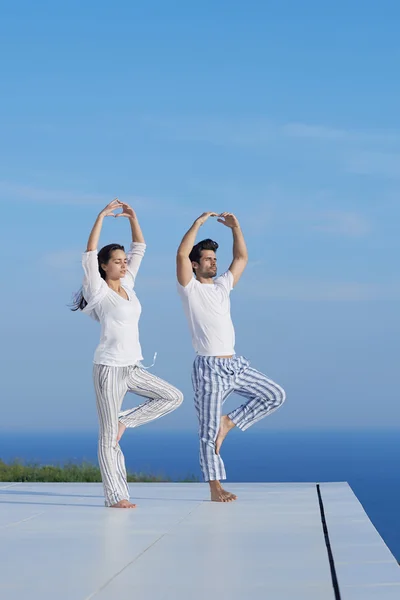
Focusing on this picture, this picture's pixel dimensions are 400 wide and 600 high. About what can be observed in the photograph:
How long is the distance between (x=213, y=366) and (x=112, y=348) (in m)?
0.73

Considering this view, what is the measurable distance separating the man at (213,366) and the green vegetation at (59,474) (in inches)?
149

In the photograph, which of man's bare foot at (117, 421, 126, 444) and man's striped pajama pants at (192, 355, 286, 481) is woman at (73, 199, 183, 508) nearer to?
man's bare foot at (117, 421, 126, 444)

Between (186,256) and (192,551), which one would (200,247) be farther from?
(192,551)

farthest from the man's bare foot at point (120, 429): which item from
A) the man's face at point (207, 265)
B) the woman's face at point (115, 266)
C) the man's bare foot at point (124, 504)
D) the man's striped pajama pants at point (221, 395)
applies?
the man's face at point (207, 265)

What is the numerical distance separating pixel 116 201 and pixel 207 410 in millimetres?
1600

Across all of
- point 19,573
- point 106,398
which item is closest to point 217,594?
point 19,573

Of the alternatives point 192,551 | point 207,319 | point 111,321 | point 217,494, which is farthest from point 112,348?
point 192,551

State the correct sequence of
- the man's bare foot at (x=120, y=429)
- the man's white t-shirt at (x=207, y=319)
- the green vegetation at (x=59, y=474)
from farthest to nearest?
the green vegetation at (x=59, y=474)
the man's white t-shirt at (x=207, y=319)
the man's bare foot at (x=120, y=429)

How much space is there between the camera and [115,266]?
671 cm

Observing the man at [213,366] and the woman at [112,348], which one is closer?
the woman at [112,348]

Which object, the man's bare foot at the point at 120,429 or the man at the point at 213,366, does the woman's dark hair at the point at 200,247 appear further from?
the man's bare foot at the point at 120,429

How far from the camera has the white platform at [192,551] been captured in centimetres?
343

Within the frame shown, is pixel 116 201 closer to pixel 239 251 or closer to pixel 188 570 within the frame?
pixel 239 251

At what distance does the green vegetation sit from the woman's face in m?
4.36
